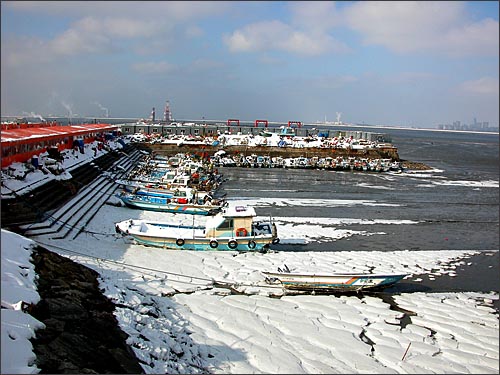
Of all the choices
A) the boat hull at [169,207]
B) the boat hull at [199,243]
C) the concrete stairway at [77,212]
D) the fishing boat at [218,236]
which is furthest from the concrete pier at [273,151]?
the boat hull at [199,243]

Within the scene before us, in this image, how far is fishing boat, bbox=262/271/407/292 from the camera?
1212 cm

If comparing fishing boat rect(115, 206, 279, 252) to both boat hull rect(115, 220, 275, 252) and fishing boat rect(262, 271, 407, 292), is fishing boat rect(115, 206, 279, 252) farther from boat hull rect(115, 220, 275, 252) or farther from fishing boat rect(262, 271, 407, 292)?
fishing boat rect(262, 271, 407, 292)

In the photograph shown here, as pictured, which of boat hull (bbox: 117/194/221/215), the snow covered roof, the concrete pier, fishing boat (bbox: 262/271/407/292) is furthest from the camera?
the concrete pier

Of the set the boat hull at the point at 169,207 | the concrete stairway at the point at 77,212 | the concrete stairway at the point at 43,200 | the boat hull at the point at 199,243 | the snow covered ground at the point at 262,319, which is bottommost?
the snow covered ground at the point at 262,319

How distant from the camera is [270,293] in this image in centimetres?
1192

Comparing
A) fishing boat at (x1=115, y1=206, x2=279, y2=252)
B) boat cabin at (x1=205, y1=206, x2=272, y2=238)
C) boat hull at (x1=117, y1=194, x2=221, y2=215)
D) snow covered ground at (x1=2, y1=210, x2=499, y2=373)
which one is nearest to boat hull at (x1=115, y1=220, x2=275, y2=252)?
fishing boat at (x1=115, y1=206, x2=279, y2=252)

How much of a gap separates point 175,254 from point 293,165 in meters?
33.9

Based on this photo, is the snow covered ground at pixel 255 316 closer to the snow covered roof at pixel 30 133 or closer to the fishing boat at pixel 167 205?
the fishing boat at pixel 167 205

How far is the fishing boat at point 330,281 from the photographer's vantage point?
39.8 feet

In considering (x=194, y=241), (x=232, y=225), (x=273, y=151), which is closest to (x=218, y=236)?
(x=232, y=225)

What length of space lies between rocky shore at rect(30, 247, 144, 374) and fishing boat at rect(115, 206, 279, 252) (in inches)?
197

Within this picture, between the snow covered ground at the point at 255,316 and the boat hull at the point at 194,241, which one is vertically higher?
the boat hull at the point at 194,241

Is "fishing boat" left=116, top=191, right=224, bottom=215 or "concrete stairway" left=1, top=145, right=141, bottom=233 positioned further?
"fishing boat" left=116, top=191, right=224, bottom=215

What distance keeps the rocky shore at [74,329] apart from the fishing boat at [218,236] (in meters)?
5.00
